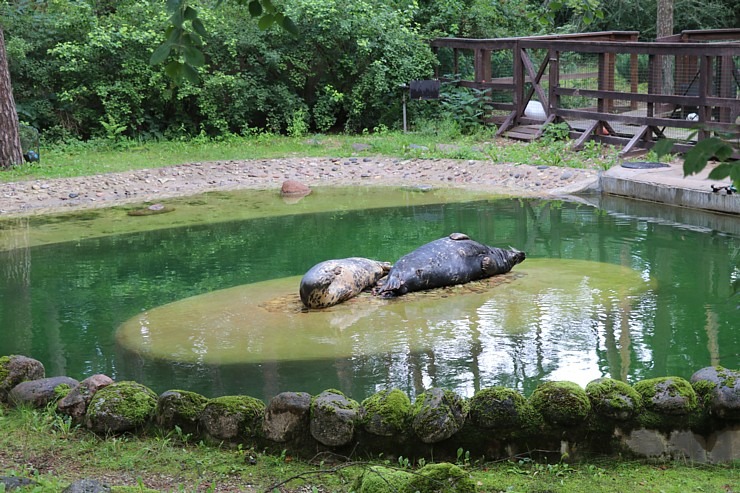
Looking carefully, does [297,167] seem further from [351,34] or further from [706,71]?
[706,71]

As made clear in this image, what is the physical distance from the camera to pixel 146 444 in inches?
196

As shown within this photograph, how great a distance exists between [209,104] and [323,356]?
1295cm

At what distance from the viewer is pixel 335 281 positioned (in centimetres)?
827

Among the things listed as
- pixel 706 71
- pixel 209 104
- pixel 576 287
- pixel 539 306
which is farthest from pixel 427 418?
pixel 209 104

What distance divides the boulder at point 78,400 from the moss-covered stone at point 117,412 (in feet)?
0.38

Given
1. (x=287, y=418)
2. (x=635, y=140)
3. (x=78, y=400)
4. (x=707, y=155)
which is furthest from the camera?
(x=635, y=140)

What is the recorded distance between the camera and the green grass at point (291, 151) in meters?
15.6

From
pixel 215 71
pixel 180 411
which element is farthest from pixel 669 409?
pixel 215 71

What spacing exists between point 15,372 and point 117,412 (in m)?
1.08

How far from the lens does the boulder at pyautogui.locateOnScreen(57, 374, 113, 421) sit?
531cm

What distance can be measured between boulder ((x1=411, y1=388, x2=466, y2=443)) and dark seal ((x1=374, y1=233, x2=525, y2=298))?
145 inches

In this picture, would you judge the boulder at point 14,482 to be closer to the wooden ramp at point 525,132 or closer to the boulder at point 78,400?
the boulder at point 78,400

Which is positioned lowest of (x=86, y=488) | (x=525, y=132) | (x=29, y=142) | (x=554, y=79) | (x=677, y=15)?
(x=86, y=488)

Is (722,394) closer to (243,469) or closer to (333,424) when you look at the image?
(333,424)
